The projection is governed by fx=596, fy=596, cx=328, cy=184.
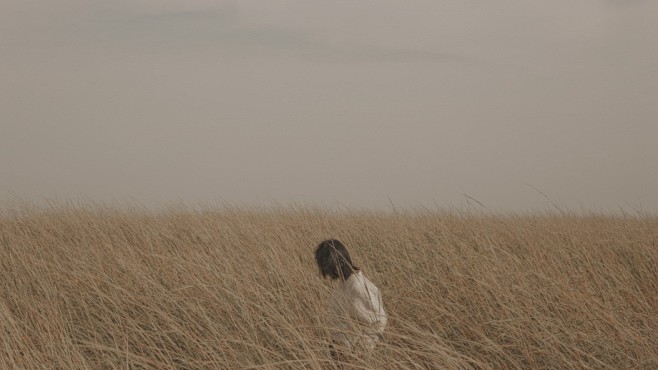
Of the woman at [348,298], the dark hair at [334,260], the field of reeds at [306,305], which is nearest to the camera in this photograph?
the field of reeds at [306,305]

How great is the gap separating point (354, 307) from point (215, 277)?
54.3 inches

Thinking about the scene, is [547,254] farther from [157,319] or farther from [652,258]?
[157,319]

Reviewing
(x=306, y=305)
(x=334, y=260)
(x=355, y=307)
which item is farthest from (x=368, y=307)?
(x=306, y=305)

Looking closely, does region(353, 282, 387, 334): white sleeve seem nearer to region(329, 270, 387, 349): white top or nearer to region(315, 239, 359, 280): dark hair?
region(329, 270, 387, 349): white top

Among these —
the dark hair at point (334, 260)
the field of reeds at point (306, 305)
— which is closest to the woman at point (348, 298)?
the dark hair at point (334, 260)

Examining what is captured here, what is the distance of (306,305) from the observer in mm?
4102

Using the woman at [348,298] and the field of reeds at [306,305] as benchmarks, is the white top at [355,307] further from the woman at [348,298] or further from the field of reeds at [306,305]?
the field of reeds at [306,305]

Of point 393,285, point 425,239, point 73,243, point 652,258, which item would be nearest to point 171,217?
point 73,243

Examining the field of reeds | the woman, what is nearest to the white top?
the woman

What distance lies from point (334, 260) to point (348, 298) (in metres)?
0.23

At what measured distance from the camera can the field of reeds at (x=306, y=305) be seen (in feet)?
9.95

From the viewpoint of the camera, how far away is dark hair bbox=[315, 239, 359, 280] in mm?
3480

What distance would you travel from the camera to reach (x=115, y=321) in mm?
3965

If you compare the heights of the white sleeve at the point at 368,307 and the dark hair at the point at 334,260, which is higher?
the dark hair at the point at 334,260
